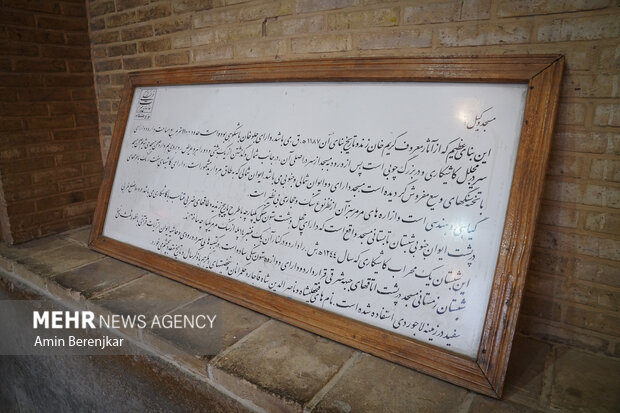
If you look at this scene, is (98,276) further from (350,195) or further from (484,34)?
(484,34)

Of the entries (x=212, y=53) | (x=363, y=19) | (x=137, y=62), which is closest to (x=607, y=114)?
(x=363, y=19)

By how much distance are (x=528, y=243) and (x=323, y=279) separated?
67 cm

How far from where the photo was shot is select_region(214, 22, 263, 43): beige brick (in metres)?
1.82

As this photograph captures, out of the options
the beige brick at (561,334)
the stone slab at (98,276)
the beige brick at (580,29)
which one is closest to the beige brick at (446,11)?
the beige brick at (580,29)

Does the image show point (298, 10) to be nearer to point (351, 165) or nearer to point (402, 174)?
point (351, 165)

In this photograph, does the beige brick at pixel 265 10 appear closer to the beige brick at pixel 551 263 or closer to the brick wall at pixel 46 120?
the brick wall at pixel 46 120

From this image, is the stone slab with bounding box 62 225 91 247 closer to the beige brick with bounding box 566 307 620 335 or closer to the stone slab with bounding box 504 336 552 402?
the stone slab with bounding box 504 336 552 402

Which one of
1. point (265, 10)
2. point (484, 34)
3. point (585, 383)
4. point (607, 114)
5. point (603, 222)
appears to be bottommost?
point (585, 383)

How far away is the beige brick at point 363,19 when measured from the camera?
147cm

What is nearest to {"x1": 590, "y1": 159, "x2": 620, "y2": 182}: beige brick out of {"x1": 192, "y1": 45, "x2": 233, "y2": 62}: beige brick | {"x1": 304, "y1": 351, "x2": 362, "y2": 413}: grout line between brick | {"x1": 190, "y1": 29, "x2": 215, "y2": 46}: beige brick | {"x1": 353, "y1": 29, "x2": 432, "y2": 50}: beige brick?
{"x1": 353, "y1": 29, "x2": 432, "y2": 50}: beige brick

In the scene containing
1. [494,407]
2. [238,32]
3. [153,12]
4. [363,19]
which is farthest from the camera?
[153,12]

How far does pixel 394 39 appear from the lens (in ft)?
4.87

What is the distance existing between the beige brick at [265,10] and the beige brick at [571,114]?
1.16 metres

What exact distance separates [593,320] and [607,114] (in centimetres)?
69
